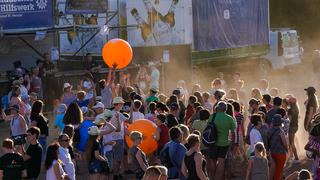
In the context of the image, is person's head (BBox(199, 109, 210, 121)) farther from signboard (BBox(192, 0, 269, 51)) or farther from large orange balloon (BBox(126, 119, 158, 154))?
signboard (BBox(192, 0, 269, 51))

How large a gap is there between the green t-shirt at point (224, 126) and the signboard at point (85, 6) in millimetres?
13676

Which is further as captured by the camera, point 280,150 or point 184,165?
point 280,150

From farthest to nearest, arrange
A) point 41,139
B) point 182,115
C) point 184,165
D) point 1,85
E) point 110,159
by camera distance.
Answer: point 1,85 → point 182,115 → point 41,139 → point 110,159 → point 184,165

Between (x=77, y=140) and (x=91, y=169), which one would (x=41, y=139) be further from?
(x=91, y=169)

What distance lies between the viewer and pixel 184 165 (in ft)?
35.8

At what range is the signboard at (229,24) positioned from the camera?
28094 mm

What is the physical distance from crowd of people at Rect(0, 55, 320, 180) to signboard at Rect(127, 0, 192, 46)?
8966mm

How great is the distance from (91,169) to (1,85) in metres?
11.1

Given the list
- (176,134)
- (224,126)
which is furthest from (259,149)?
(224,126)

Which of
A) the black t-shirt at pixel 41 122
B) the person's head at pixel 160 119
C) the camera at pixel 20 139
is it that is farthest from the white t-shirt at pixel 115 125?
the camera at pixel 20 139

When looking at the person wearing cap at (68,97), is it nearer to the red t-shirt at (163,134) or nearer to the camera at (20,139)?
the camera at (20,139)

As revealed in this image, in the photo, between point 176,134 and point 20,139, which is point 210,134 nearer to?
point 176,134

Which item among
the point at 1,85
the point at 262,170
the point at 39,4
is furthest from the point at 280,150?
the point at 39,4

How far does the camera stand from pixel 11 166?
10430 millimetres
